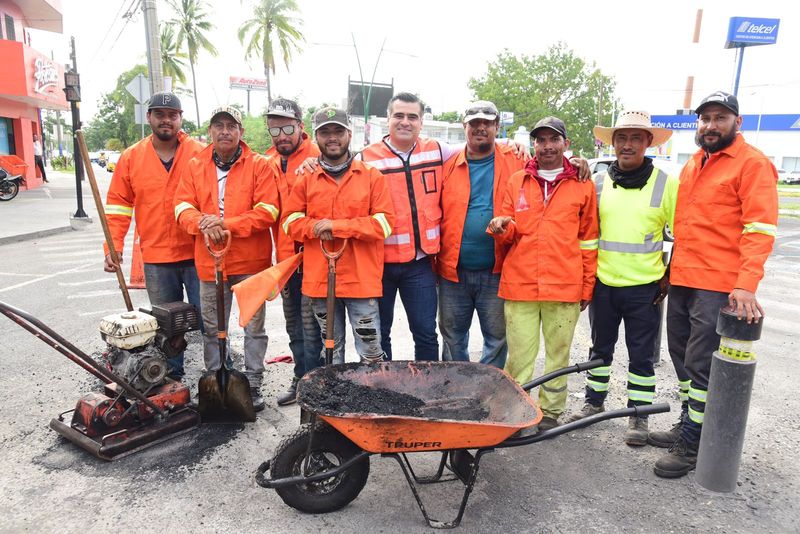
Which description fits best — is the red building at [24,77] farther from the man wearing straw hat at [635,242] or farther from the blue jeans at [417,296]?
the man wearing straw hat at [635,242]

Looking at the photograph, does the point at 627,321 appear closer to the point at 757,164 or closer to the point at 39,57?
the point at 757,164

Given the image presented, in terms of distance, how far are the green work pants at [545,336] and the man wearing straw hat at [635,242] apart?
Answer: 28 cm

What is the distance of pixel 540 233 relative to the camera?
11.8 feet

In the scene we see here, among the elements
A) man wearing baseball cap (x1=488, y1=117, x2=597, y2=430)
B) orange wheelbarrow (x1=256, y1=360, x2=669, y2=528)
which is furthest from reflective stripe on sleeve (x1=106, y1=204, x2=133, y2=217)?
man wearing baseball cap (x1=488, y1=117, x2=597, y2=430)

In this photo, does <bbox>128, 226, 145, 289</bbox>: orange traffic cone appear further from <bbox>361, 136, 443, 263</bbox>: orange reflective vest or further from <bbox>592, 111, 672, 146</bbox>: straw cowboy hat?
<bbox>592, 111, 672, 146</bbox>: straw cowboy hat

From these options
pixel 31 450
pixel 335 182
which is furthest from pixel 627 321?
pixel 31 450

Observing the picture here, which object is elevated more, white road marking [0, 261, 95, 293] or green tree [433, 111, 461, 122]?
green tree [433, 111, 461, 122]

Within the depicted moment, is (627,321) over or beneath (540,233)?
beneath

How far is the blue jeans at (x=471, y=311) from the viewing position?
12.9ft

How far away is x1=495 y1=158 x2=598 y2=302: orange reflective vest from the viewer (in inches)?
141

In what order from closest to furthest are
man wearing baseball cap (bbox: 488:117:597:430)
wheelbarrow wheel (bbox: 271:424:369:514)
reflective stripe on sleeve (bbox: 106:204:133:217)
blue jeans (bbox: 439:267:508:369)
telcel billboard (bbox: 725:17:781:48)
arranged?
wheelbarrow wheel (bbox: 271:424:369:514) < man wearing baseball cap (bbox: 488:117:597:430) < blue jeans (bbox: 439:267:508:369) < reflective stripe on sleeve (bbox: 106:204:133:217) < telcel billboard (bbox: 725:17:781:48)

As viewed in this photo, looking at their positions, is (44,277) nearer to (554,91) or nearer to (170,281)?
(170,281)

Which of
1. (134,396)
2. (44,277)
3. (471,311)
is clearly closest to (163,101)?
(134,396)

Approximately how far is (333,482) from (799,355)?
5.10 m
